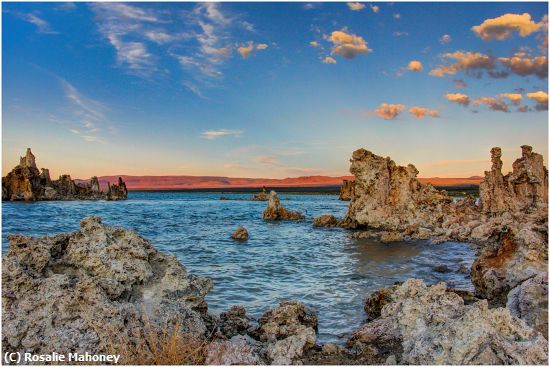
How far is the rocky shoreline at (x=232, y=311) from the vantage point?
5.27 m

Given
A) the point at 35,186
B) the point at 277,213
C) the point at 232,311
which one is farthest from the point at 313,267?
the point at 35,186

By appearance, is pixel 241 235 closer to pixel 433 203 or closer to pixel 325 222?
pixel 325 222

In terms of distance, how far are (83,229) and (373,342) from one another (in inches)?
208

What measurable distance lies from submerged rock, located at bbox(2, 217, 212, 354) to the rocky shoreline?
0.05 feet

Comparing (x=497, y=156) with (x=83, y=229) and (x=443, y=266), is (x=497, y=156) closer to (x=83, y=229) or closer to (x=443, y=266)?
(x=443, y=266)

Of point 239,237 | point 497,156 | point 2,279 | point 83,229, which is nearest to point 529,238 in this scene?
point 83,229

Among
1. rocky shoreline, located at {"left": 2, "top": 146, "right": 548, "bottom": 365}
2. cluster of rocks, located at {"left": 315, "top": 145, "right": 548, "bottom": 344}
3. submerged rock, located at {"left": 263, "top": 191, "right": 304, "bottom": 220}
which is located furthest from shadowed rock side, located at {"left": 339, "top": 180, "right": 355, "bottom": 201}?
rocky shoreline, located at {"left": 2, "top": 146, "right": 548, "bottom": 365}

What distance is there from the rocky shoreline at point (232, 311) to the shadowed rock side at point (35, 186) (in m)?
82.2

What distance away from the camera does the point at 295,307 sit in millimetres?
8883

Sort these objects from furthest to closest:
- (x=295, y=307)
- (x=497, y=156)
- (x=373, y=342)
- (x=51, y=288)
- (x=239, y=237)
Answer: (x=497, y=156)
(x=239, y=237)
(x=295, y=307)
(x=373, y=342)
(x=51, y=288)

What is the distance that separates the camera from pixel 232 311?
920 cm

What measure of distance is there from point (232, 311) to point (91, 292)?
3874 millimetres

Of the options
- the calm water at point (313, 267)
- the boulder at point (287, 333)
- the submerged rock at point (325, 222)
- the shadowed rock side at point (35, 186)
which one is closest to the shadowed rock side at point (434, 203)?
the submerged rock at point (325, 222)

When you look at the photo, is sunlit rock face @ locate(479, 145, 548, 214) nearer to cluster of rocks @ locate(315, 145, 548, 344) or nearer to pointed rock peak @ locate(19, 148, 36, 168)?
cluster of rocks @ locate(315, 145, 548, 344)
